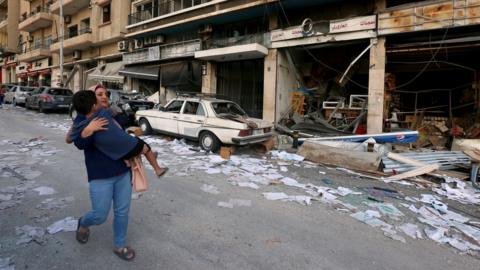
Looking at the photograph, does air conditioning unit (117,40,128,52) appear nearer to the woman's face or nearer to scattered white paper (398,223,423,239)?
the woman's face

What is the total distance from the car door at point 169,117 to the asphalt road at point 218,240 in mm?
4944

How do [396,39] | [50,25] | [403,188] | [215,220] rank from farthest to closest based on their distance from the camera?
[50,25] → [396,39] → [403,188] → [215,220]

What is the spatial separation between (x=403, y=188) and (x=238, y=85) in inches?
487

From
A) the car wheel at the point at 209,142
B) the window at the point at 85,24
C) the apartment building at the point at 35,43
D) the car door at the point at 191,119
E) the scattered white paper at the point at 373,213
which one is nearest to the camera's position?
the scattered white paper at the point at 373,213

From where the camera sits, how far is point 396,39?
36.4 ft

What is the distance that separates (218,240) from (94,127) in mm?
1827

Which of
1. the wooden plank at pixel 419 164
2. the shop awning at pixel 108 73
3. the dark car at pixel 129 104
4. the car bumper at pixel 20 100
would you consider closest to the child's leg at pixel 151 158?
the wooden plank at pixel 419 164

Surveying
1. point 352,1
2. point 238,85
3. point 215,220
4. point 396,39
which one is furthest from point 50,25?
point 215,220

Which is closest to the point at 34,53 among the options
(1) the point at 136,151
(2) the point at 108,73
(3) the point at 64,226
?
(2) the point at 108,73

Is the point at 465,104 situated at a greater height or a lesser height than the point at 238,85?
lesser

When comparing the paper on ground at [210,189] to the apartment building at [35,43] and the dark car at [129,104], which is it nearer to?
the dark car at [129,104]

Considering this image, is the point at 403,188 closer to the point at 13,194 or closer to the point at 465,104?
the point at 13,194

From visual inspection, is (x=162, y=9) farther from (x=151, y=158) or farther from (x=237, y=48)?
(x=151, y=158)

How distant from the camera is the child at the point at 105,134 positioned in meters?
2.63
